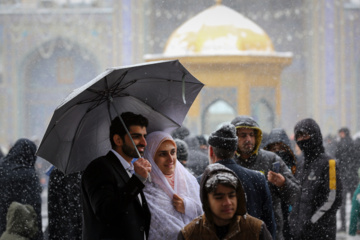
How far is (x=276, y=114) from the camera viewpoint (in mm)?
14891

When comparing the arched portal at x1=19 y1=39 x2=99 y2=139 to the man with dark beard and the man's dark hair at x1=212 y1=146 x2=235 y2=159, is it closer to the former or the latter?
the man with dark beard

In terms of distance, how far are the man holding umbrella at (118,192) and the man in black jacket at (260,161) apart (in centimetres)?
112

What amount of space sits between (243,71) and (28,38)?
10.2m

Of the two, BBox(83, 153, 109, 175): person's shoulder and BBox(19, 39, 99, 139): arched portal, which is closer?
BBox(83, 153, 109, 175): person's shoulder

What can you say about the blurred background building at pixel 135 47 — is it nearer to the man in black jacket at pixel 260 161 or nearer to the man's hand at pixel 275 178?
the man in black jacket at pixel 260 161

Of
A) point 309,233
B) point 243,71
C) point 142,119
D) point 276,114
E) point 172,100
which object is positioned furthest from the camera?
point 276,114

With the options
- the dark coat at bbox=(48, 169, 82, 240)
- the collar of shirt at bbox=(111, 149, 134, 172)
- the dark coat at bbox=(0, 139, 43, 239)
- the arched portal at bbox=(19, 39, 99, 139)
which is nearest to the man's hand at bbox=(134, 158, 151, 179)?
the collar of shirt at bbox=(111, 149, 134, 172)

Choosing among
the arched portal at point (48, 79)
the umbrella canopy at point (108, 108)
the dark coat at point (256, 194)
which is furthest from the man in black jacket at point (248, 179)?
the arched portal at point (48, 79)

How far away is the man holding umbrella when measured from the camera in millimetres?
2838

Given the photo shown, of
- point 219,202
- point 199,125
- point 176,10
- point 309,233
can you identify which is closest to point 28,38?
point 176,10

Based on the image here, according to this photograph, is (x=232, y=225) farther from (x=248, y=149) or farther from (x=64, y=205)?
(x=64, y=205)

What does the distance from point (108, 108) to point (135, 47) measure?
1766 centimetres

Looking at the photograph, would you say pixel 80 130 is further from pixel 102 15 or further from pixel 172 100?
pixel 102 15

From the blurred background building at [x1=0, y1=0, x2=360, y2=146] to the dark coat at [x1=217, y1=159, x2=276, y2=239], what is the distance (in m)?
16.7
